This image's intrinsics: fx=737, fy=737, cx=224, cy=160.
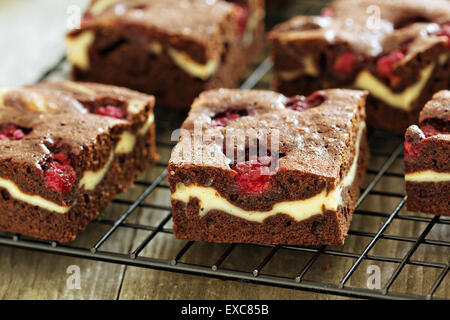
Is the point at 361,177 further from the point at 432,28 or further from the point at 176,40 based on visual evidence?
the point at 176,40

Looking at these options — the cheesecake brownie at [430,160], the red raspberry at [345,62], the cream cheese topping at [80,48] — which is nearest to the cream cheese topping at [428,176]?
the cheesecake brownie at [430,160]

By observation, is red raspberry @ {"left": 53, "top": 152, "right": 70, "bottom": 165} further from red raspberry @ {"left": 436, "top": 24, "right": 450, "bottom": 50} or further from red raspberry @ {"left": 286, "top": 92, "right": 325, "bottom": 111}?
red raspberry @ {"left": 436, "top": 24, "right": 450, "bottom": 50}

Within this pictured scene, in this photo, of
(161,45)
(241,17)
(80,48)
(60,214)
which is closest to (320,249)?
(60,214)

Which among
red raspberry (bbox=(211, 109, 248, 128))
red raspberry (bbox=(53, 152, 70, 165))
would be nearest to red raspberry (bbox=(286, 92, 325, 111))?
red raspberry (bbox=(211, 109, 248, 128))

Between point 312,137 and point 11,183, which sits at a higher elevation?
point 312,137

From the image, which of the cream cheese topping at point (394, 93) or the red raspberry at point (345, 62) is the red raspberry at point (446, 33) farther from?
the red raspberry at point (345, 62)
